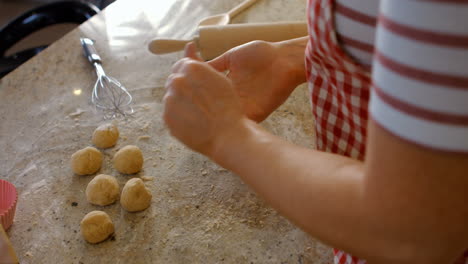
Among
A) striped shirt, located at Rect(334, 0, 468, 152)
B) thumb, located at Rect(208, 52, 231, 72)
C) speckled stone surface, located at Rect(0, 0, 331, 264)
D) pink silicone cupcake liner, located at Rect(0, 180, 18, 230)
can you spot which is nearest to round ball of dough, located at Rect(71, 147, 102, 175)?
speckled stone surface, located at Rect(0, 0, 331, 264)

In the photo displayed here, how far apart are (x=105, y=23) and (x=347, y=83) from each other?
1.01m

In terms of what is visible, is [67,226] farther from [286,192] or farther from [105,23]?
[105,23]

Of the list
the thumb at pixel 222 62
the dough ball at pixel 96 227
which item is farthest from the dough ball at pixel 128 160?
the thumb at pixel 222 62

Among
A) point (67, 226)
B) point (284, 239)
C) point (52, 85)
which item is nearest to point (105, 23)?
point (52, 85)

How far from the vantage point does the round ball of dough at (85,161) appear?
0.88 m

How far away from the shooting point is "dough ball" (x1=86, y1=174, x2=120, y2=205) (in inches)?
32.2

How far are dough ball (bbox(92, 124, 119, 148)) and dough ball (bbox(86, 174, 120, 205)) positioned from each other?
0.40ft

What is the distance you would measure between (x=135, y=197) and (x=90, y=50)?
55cm

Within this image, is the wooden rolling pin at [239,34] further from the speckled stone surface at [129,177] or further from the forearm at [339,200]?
the forearm at [339,200]

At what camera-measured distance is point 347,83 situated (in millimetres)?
528

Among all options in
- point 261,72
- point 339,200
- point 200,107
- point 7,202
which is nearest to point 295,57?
point 261,72

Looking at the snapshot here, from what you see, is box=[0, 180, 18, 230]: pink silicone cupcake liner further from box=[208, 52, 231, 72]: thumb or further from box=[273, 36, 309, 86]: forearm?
box=[273, 36, 309, 86]: forearm

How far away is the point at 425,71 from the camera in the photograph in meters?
0.31

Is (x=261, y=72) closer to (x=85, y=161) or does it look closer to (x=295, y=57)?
(x=295, y=57)
